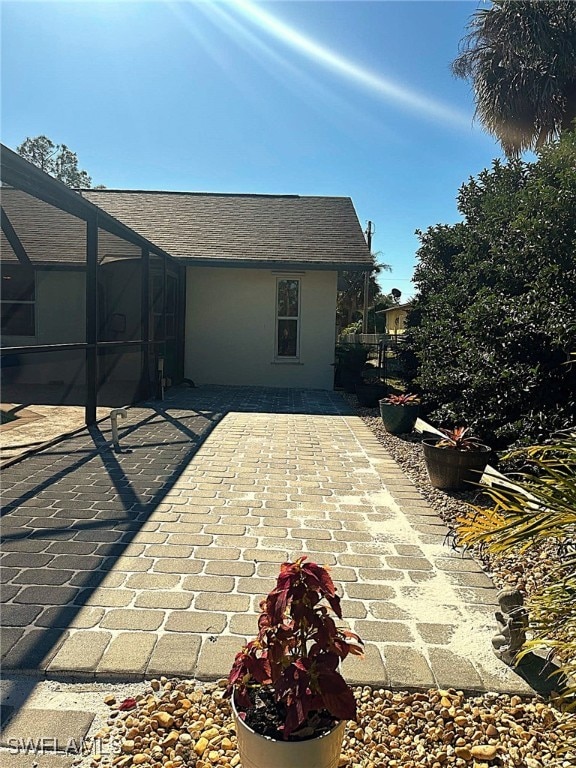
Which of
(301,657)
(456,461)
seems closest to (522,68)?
(456,461)

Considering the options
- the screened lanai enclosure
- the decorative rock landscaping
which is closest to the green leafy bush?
the decorative rock landscaping

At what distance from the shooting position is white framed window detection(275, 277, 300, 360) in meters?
12.9

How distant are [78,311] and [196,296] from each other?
2.99 meters

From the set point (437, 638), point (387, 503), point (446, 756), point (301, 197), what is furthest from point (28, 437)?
point (301, 197)

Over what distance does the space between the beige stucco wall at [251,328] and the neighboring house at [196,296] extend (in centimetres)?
3

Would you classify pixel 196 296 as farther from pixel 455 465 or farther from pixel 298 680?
pixel 298 680

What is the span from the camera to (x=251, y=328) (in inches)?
511

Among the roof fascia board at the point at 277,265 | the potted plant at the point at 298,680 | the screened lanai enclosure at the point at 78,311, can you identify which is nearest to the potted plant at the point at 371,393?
the roof fascia board at the point at 277,265

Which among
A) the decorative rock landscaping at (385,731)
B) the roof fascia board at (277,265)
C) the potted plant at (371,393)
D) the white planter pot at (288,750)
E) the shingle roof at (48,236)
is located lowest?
the decorative rock landscaping at (385,731)

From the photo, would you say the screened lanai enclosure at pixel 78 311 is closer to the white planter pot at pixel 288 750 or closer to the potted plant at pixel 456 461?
the potted plant at pixel 456 461

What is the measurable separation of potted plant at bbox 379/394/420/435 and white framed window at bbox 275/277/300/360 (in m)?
5.25

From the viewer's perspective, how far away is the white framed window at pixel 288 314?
12.9 metres

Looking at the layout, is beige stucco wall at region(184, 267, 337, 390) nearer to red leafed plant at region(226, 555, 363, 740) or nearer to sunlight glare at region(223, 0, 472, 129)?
sunlight glare at region(223, 0, 472, 129)

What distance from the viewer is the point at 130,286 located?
11.5 meters
